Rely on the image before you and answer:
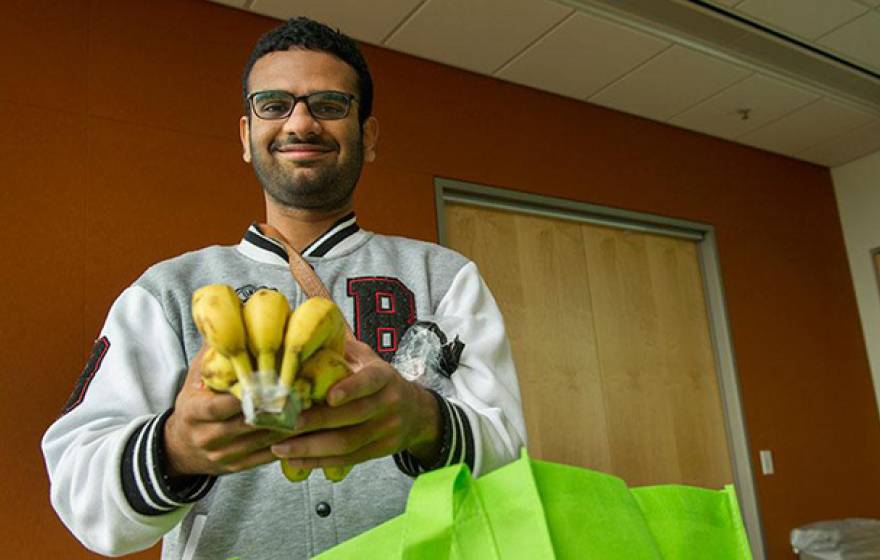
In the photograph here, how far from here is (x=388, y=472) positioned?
92 cm

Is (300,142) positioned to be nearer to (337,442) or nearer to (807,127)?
(337,442)

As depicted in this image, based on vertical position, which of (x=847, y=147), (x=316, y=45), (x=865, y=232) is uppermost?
(x=847, y=147)

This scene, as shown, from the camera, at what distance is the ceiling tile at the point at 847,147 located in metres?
3.92

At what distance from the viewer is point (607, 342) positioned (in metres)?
3.28

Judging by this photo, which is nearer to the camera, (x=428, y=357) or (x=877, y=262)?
(x=428, y=357)

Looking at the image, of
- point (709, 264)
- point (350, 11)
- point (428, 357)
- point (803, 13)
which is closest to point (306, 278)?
point (428, 357)

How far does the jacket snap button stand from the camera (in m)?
0.88

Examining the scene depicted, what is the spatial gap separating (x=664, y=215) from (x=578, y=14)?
44.3 inches

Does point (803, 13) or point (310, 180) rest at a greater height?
point (803, 13)

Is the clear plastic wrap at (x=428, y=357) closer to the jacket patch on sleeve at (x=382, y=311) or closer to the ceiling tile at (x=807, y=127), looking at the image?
the jacket patch on sleeve at (x=382, y=311)

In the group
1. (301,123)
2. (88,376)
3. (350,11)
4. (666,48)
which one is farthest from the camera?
(666,48)

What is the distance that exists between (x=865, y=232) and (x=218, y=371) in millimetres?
4439

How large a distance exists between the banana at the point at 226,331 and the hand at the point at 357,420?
6cm

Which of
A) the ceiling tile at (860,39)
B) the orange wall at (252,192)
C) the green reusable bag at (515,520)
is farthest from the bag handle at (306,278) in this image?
the ceiling tile at (860,39)
